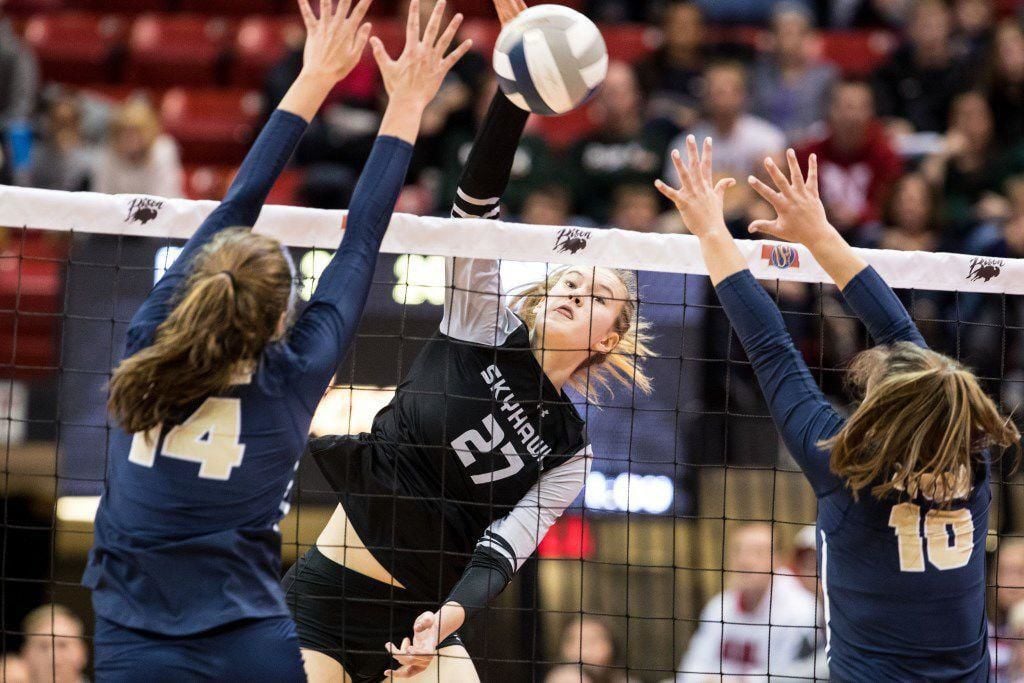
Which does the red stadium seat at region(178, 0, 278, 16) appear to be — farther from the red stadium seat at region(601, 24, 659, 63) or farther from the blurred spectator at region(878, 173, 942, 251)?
the blurred spectator at region(878, 173, 942, 251)

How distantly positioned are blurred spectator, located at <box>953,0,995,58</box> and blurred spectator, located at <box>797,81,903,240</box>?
152cm

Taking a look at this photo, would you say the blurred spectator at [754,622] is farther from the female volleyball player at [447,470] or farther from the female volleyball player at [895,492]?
the female volleyball player at [895,492]

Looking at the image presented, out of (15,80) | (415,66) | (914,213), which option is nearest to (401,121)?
(415,66)

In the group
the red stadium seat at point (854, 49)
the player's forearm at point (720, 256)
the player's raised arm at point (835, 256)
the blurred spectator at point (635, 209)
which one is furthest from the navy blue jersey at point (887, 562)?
the red stadium seat at point (854, 49)

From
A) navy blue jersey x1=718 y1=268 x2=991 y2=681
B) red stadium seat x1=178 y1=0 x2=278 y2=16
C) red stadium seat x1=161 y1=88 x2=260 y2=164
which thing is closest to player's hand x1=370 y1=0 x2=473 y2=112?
navy blue jersey x1=718 y1=268 x2=991 y2=681

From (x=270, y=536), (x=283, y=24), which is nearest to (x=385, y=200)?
(x=270, y=536)

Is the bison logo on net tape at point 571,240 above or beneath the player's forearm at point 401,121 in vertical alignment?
beneath

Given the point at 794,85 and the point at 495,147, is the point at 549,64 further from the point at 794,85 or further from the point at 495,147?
the point at 794,85

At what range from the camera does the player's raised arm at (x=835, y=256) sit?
370cm

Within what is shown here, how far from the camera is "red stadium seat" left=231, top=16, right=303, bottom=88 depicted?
12.0 m

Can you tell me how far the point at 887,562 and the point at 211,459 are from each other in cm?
168

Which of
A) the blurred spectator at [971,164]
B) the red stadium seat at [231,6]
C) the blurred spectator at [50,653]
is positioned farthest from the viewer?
the red stadium seat at [231,6]

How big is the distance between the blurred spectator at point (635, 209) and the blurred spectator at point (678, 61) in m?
1.83

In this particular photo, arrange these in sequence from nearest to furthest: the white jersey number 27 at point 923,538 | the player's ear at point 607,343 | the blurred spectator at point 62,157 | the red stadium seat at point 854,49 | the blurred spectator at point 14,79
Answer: the white jersey number 27 at point 923,538
the player's ear at point 607,343
the blurred spectator at point 62,157
the blurred spectator at point 14,79
the red stadium seat at point 854,49
